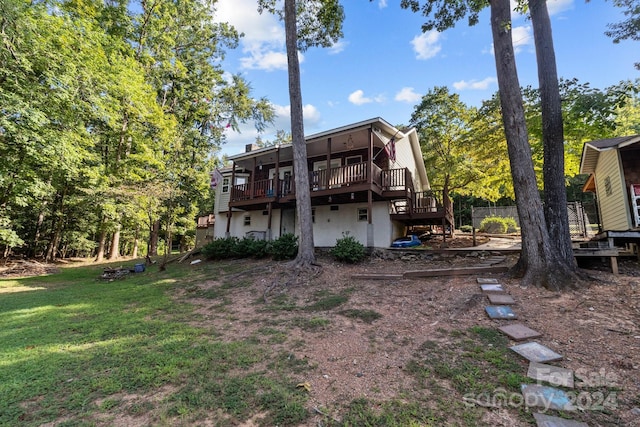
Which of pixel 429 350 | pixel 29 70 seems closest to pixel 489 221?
pixel 429 350

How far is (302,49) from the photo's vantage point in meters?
12.6

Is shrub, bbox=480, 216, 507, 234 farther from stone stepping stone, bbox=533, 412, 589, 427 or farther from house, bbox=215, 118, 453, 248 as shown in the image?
stone stepping stone, bbox=533, 412, 589, 427

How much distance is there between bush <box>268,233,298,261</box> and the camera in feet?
36.0

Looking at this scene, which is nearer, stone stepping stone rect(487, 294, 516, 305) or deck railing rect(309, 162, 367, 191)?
stone stepping stone rect(487, 294, 516, 305)

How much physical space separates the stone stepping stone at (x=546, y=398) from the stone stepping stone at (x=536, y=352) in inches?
23.0

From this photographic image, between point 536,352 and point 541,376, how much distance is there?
575 mm

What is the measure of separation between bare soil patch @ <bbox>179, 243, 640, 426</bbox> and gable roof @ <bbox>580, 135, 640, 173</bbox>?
167 inches

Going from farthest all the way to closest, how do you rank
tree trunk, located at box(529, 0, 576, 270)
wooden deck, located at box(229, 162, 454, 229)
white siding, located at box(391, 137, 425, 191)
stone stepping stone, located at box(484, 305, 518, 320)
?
white siding, located at box(391, 137, 425, 191) < wooden deck, located at box(229, 162, 454, 229) < tree trunk, located at box(529, 0, 576, 270) < stone stepping stone, located at box(484, 305, 518, 320)

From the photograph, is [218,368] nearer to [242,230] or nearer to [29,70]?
[29,70]

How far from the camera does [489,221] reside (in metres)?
18.9

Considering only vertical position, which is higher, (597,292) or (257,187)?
(257,187)

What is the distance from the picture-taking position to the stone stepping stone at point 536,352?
324 centimetres

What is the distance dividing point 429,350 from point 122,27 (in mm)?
20933

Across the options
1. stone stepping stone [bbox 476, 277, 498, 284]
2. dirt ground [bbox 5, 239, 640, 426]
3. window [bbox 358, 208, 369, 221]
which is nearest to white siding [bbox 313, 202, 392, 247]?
window [bbox 358, 208, 369, 221]
